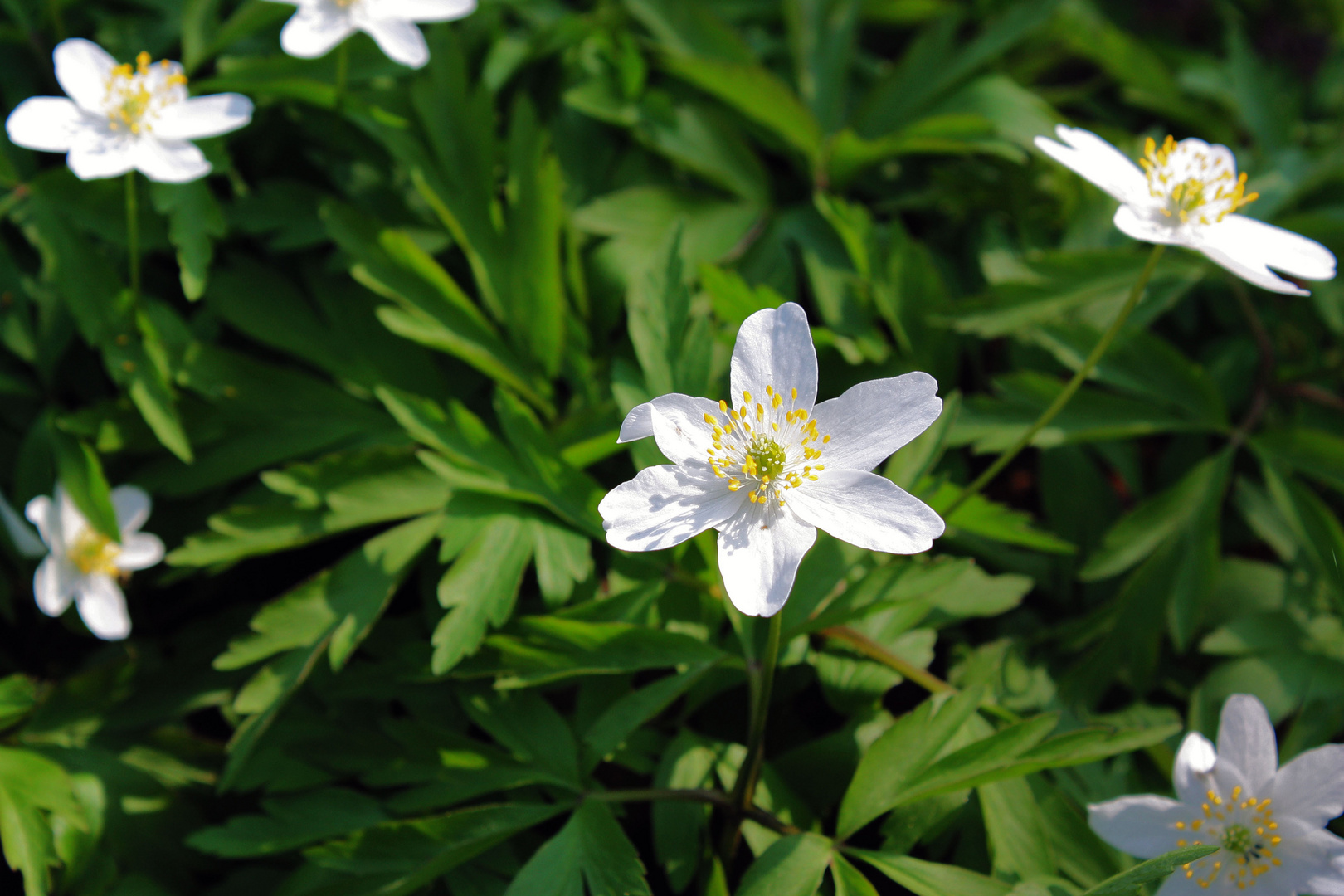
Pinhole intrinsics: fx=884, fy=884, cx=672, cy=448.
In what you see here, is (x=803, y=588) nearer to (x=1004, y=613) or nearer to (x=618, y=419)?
(x=618, y=419)

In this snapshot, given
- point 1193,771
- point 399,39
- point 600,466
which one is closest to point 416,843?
point 600,466

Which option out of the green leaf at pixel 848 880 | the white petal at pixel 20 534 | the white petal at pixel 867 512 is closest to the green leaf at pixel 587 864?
the green leaf at pixel 848 880

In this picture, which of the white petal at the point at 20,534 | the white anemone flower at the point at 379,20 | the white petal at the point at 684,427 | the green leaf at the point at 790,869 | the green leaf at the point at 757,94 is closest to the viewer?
the white petal at the point at 684,427

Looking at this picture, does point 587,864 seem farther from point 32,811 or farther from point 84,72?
→ point 84,72

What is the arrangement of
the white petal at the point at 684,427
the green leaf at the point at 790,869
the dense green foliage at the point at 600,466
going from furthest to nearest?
the dense green foliage at the point at 600,466 < the green leaf at the point at 790,869 < the white petal at the point at 684,427

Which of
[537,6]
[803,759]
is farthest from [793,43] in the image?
[803,759]

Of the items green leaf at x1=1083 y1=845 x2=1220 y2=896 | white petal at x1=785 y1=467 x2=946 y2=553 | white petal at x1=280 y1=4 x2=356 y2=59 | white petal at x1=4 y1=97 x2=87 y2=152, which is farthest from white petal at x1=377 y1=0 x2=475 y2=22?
green leaf at x1=1083 y1=845 x2=1220 y2=896

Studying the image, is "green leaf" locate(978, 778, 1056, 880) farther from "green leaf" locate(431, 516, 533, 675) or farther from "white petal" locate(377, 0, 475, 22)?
"white petal" locate(377, 0, 475, 22)

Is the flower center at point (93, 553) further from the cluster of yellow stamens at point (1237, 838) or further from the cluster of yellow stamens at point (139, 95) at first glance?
the cluster of yellow stamens at point (1237, 838)
